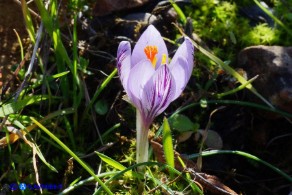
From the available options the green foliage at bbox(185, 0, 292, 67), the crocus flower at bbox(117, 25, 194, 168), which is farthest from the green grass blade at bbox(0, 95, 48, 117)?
the green foliage at bbox(185, 0, 292, 67)

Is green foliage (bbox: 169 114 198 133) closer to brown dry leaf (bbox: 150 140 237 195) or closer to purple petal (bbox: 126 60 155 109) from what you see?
brown dry leaf (bbox: 150 140 237 195)

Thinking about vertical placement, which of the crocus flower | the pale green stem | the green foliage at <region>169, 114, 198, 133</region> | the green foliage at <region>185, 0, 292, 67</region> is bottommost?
the green foliage at <region>169, 114, 198, 133</region>

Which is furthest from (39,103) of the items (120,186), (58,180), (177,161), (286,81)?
(286,81)

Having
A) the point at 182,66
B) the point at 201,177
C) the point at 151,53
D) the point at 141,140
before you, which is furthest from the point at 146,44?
the point at 201,177

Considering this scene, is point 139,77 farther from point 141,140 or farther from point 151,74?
point 141,140

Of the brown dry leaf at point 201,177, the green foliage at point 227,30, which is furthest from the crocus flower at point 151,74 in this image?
the green foliage at point 227,30

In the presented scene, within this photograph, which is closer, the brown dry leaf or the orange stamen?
the orange stamen
